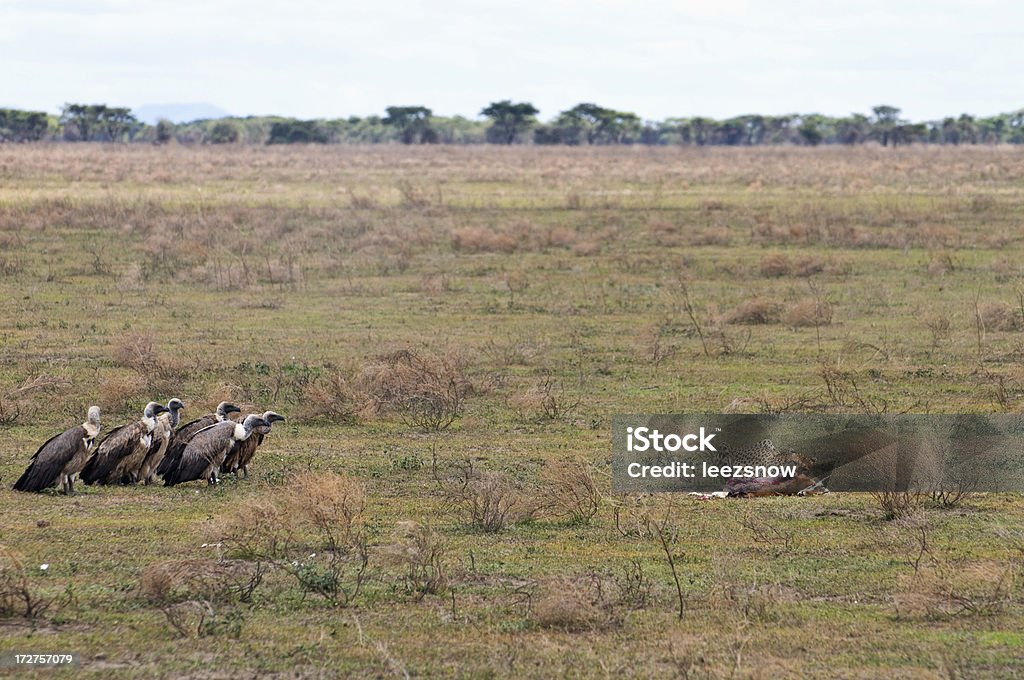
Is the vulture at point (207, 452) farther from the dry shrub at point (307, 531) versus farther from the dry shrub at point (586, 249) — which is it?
the dry shrub at point (586, 249)

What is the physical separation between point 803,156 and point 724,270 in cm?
5418

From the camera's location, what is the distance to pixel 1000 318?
18609 mm

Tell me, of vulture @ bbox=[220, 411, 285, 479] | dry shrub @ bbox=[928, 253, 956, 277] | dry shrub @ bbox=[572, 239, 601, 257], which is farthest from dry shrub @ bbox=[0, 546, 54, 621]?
dry shrub @ bbox=[572, 239, 601, 257]

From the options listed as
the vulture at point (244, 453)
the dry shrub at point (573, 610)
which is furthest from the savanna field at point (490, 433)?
the vulture at point (244, 453)

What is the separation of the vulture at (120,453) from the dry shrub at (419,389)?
3170 mm

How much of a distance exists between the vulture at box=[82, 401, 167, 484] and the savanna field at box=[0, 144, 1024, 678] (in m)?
0.32

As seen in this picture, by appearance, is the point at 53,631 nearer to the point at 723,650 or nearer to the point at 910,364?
the point at 723,650

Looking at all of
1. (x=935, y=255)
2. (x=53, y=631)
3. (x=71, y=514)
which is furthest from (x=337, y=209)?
(x=53, y=631)

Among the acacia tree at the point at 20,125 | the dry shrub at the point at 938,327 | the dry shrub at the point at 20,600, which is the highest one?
the acacia tree at the point at 20,125

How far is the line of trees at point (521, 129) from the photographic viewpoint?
100338mm

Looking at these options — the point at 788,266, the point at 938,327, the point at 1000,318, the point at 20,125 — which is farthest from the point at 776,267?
the point at 20,125

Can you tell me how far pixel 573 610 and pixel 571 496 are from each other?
97.2 inches

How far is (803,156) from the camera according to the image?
252 ft

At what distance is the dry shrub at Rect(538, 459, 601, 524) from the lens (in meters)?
9.70
